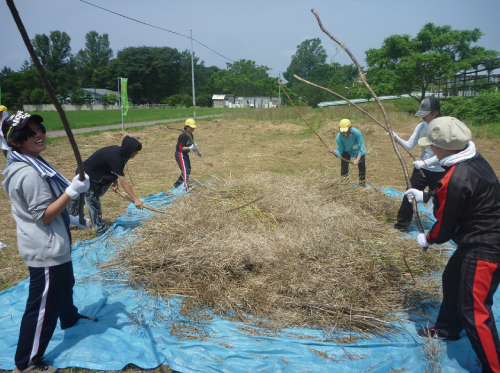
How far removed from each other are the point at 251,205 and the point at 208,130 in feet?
46.6

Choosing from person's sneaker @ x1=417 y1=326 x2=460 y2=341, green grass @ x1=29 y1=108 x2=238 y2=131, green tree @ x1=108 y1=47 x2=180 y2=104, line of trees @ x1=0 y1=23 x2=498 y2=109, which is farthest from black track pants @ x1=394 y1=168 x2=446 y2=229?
green tree @ x1=108 y1=47 x2=180 y2=104

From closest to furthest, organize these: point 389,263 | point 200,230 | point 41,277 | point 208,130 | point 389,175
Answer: point 41,277 < point 389,263 < point 200,230 < point 389,175 < point 208,130

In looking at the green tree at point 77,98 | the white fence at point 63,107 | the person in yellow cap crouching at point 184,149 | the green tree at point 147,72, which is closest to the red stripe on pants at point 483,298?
the person in yellow cap crouching at point 184,149

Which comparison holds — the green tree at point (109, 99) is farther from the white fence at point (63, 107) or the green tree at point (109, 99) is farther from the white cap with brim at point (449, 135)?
the white cap with brim at point (449, 135)

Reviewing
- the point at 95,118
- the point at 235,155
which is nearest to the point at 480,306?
the point at 235,155

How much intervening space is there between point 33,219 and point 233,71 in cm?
6996

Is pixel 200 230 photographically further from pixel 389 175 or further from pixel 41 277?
pixel 389 175

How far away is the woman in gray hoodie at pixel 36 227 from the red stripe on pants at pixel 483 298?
7.77 feet

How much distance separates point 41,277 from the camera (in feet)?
6.63

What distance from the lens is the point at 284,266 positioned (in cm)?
297

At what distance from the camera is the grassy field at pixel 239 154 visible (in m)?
5.70

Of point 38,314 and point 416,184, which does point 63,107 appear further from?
point 38,314

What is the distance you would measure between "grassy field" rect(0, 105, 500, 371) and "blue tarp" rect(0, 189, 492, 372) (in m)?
1.20

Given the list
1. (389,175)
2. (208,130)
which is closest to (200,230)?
(389,175)
